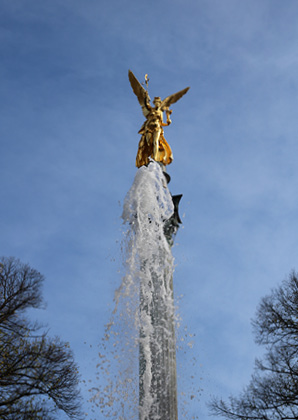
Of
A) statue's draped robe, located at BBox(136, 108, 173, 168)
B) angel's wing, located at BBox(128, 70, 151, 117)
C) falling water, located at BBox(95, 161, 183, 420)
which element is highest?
angel's wing, located at BBox(128, 70, 151, 117)

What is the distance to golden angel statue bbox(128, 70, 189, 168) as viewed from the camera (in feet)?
54.8

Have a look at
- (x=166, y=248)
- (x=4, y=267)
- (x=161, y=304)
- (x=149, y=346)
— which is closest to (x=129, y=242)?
(x=166, y=248)

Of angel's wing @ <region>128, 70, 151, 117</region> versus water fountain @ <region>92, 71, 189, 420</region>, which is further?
angel's wing @ <region>128, 70, 151, 117</region>

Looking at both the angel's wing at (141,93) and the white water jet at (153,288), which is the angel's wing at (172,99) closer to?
the angel's wing at (141,93)

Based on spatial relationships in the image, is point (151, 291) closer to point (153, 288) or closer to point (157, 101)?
point (153, 288)

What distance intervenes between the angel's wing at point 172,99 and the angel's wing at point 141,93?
0.52 meters

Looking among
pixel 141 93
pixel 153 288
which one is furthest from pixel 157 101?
pixel 153 288

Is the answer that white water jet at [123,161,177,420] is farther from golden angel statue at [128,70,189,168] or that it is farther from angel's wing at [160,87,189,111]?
angel's wing at [160,87,189,111]

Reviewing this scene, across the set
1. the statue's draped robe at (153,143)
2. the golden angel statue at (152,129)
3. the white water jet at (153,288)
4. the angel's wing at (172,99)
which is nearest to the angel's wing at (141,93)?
the golden angel statue at (152,129)

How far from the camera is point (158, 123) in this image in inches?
671

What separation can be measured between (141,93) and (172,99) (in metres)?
1.11

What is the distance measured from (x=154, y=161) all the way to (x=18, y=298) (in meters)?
A: 7.11

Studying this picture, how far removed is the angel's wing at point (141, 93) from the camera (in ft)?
57.2

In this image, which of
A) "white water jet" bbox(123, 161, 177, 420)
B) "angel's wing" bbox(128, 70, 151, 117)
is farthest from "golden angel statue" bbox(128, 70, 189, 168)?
"white water jet" bbox(123, 161, 177, 420)
